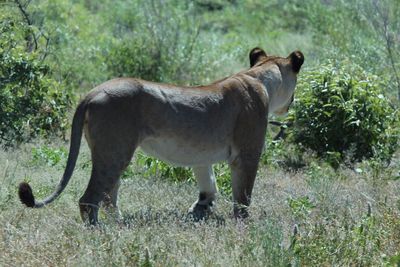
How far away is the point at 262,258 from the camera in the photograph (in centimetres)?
668

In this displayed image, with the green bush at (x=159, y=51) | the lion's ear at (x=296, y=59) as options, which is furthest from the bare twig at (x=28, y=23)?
the lion's ear at (x=296, y=59)

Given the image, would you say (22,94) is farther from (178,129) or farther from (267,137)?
(178,129)

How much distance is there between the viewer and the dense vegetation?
279 inches

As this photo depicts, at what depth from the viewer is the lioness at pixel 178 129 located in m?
8.05

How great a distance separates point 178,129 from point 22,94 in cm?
458

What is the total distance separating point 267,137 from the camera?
1258cm

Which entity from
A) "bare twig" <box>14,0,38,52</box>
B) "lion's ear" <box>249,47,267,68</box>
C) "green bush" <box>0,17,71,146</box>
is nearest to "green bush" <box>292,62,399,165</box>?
"lion's ear" <box>249,47,267,68</box>

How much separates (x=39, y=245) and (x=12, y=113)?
5.44 m

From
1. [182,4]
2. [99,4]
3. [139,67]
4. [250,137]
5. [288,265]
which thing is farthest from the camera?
[99,4]

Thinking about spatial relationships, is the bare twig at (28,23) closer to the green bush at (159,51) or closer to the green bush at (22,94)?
the green bush at (22,94)

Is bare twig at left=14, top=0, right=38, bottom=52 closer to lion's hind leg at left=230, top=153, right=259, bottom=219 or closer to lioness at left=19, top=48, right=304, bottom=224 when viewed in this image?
lioness at left=19, top=48, right=304, bottom=224

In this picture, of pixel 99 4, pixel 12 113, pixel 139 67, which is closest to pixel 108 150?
pixel 12 113

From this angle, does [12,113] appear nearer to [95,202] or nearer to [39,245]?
[95,202]

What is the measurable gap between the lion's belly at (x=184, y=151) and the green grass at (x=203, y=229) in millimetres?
497
